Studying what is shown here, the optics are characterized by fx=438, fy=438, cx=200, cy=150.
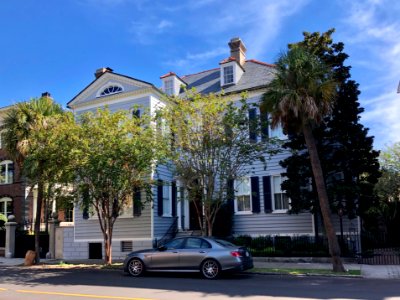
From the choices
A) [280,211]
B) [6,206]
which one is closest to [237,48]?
[280,211]

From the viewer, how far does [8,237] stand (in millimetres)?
26812

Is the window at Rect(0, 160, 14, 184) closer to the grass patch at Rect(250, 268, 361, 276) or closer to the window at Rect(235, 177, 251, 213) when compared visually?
the window at Rect(235, 177, 251, 213)

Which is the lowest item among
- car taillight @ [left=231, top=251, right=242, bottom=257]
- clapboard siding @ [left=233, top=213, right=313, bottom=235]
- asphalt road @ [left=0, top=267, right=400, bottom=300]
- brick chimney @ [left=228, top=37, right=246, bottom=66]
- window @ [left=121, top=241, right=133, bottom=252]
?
asphalt road @ [left=0, top=267, right=400, bottom=300]

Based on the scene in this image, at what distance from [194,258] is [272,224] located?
8373mm

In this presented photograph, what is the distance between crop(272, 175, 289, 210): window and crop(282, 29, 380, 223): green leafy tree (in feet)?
6.41

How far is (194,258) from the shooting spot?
47.5ft

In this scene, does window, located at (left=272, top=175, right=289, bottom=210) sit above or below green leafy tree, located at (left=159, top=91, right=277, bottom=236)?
below

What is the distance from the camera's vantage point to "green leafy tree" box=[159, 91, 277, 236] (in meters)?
17.9

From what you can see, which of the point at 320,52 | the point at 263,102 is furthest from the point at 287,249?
the point at 320,52

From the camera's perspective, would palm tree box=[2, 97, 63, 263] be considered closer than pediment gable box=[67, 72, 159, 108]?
Yes

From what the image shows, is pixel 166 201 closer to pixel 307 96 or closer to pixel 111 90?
pixel 111 90

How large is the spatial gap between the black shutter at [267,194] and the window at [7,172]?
71.6ft

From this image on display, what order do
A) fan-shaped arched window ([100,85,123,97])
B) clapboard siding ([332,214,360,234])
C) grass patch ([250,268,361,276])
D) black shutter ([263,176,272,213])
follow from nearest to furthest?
grass patch ([250,268,361,276]), clapboard siding ([332,214,360,234]), black shutter ([263,176,272,213]), fan-shaped arched window ([100,85,123,97])

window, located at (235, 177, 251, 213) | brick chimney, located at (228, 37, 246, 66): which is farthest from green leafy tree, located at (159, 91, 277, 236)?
brick chimney, located at (228, 37, 246, 66)
